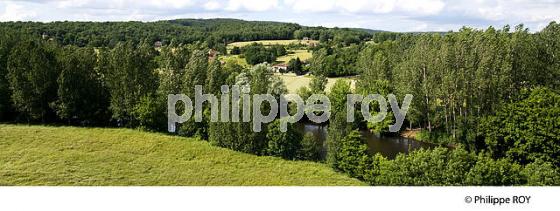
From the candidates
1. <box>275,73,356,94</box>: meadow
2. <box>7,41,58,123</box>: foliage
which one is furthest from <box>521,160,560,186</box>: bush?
<box>275,73,356,94</box>: meadow

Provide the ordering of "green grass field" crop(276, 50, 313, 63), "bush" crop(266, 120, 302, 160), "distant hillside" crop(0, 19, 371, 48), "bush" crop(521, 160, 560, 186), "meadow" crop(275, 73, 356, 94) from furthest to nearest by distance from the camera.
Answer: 1. "green grass field" crop(276, 50, 313, 63)
2. "meadow" crop(275, 73, 356, 94)
3. "distant hillside" crop(0, 19, 371, 48)
4. "bush" crop(266, 120, 302, 160)
5. "bush" crop(521, 160, 560, 186)

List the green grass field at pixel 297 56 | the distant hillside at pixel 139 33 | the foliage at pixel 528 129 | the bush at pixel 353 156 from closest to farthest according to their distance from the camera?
the bush at pixel 353 156 < the foliage at pixel 528 129 < the distant hillside at pixel 139 33 < the green grass field at pixel 297 56

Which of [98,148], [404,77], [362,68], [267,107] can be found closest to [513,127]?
[404,77]

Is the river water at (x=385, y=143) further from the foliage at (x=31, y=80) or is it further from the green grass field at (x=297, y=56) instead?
the green grass field at (x=297, y=56)

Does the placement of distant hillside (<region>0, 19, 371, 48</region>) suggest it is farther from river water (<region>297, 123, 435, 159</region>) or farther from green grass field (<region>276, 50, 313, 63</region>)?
river water (<region>297, 123, 435, 159</region>)

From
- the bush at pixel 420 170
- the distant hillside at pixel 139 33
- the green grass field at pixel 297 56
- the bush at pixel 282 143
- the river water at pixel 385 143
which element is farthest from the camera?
the green grass field at pixel 297 56

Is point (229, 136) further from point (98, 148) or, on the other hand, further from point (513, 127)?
point (513, 127)

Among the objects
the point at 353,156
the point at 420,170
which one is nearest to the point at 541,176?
the point at 420,170

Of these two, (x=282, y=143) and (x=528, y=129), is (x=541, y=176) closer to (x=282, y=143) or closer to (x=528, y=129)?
(x=528, y=129)

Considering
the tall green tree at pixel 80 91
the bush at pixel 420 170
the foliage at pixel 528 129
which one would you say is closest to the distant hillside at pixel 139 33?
the tall green tree at pixel 80 91
